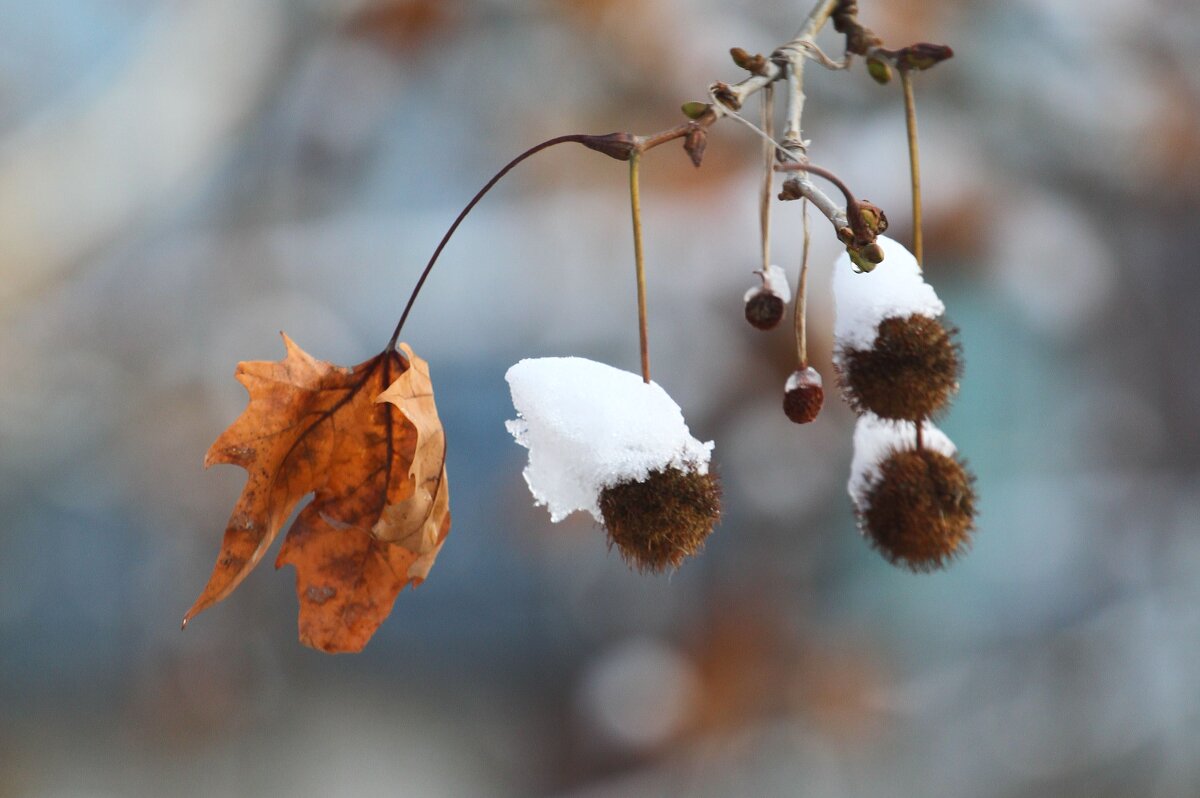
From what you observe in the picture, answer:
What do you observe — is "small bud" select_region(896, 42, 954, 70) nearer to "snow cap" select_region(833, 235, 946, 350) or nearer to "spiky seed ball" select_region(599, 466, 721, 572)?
"snow cap" select_region(833, 235, 946, 350)

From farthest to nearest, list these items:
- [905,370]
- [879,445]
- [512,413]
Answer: [512,413]
[879,445]
[905,370]

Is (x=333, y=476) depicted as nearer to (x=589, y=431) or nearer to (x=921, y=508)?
(x=589, y=431)

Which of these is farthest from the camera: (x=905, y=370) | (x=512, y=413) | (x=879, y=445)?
(x=512, y=413)

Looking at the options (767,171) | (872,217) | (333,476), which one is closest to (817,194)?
(872,217)

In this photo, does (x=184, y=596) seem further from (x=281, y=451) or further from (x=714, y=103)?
(x=714, y=103)

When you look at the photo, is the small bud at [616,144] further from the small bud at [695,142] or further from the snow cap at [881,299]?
the snow cap at [881,299]

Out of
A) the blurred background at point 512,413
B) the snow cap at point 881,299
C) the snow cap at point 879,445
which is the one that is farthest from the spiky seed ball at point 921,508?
the blurred background at point 512,413

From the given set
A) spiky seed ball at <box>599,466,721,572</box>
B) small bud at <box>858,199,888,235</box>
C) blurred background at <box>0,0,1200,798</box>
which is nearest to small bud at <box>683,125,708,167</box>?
small bud at <box>858,199,888,235</box>
